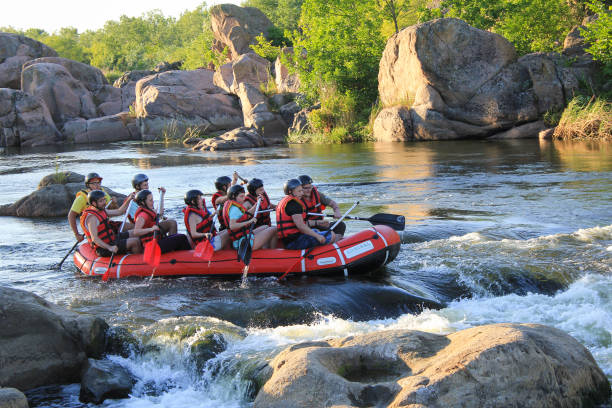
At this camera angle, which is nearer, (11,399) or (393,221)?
(11,399)

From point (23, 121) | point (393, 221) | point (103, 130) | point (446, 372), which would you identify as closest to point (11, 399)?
point (446, 372)

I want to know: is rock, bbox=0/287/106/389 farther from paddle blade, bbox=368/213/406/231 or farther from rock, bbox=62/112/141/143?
rock, bbox=62/112/141/143

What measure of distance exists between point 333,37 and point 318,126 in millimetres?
3998

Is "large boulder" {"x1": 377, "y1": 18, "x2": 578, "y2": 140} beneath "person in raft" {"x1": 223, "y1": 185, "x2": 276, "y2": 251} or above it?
above

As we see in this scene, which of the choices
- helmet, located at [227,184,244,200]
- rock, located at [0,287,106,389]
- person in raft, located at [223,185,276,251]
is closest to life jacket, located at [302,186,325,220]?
person in raft, located at [223,185,276,251]

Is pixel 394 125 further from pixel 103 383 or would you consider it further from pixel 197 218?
pixel 103 383

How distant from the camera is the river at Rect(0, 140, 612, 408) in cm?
543

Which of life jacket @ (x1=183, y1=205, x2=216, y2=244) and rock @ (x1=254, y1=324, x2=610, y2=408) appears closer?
rock @ (x1=254, y1=324, x2=610, y2=408)

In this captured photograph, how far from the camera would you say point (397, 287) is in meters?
7.02

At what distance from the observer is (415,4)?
104 feet

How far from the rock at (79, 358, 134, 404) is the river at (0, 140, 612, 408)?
0.24 feet

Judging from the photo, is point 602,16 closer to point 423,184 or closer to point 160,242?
point 423,184

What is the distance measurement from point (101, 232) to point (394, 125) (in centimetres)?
1727

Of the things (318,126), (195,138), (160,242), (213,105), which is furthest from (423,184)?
(213,105)
